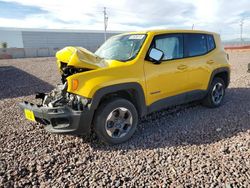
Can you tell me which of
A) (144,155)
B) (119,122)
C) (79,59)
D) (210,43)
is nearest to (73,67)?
(79,59)

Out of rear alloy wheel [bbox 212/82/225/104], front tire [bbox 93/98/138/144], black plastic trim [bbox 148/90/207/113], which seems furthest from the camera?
rear alloy wheel [bbox 212/82/225/104]

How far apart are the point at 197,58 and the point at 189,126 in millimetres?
1499

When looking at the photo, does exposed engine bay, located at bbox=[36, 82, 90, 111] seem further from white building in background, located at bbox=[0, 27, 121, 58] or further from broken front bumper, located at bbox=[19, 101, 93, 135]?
white building in background, located at bbox=[0, 27, 121, 58]

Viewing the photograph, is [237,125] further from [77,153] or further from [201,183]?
[77,153]

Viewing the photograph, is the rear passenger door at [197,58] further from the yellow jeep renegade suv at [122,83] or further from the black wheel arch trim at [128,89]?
the black wheel arch trim at [128,89]

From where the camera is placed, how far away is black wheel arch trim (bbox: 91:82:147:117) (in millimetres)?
3191

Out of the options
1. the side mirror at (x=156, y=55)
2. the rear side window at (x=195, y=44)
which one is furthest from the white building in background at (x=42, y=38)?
the side mirror at (x=156, y=55)

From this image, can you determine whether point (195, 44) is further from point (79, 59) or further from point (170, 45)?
point (79, 59)

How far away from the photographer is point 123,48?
407 cm

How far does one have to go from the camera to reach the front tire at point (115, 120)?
3354 mm

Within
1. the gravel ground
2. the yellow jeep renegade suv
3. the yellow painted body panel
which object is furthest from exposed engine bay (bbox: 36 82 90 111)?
the gravel ground

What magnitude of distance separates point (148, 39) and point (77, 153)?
2.29m

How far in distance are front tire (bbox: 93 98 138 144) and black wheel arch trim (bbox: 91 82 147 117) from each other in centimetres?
15

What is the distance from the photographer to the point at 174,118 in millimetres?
4605
